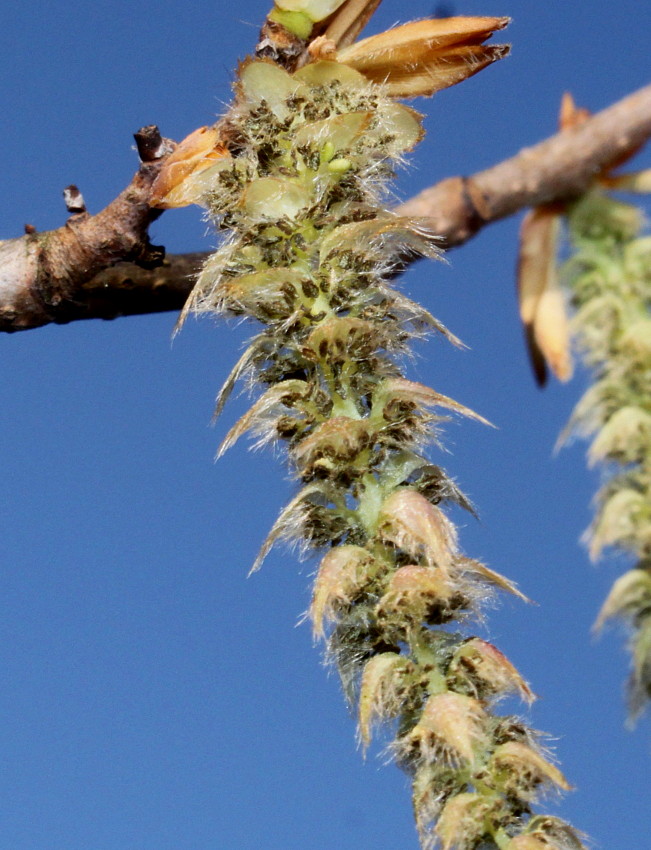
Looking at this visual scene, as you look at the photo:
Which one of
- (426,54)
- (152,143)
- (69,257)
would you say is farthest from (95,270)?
(426,54)

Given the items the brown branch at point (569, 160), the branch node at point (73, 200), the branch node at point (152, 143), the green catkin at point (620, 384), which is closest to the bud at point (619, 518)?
the green catkin at point (620, 384)

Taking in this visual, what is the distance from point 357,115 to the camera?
0.91 m

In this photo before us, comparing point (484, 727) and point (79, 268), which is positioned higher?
point (79, 268)

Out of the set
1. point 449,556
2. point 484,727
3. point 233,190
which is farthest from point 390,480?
point 233,190

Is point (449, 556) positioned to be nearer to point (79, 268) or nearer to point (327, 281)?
point (327, 281)

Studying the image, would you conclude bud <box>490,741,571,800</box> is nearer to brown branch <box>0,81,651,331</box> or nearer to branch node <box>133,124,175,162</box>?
brown branch <box>0,81,651,331</box>

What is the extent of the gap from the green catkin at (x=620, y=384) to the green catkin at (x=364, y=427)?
0.92 feet

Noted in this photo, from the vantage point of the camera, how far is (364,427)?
743 millimetres

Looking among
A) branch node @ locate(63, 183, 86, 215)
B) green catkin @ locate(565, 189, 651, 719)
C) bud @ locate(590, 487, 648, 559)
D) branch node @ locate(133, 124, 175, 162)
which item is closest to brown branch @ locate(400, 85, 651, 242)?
green catkin @ locate(565, 189, 651, 719)

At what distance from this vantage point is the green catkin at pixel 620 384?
0.35 meters

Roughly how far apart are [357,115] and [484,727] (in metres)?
0.56

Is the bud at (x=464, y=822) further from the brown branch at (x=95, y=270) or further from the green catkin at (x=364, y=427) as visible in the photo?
the brown branch at (x=95, y=270)

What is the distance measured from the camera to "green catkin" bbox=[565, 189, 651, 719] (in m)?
0.35

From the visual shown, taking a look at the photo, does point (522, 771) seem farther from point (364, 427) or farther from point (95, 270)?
point (95, 270)
